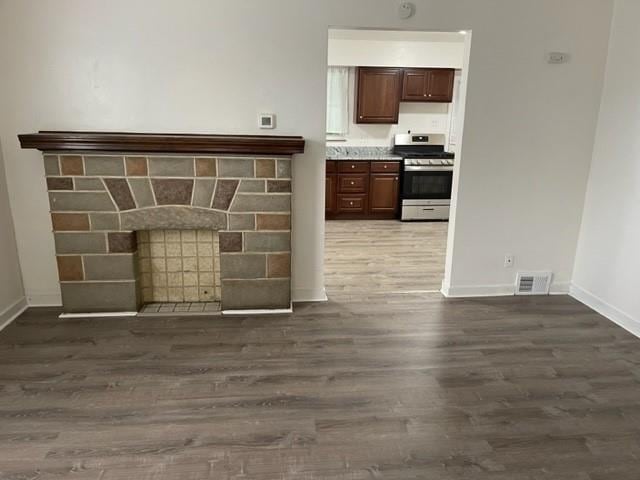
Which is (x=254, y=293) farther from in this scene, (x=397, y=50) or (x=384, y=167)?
(x=397, y=50)

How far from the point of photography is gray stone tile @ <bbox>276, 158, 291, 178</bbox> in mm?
3197

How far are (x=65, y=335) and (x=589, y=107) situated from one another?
4091 millimetres

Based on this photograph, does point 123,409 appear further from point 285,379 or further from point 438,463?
point 438,463

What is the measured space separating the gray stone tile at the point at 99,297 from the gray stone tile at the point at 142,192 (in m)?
0.60

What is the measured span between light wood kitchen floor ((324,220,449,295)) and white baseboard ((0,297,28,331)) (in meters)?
2.30

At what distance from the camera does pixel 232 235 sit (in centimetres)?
329

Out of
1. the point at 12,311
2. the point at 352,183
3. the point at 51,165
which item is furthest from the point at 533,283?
the point at 12,311

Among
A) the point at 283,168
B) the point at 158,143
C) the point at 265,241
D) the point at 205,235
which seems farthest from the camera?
the point at 205,235

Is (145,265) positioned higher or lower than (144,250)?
lower

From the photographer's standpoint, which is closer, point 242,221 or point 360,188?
point 242,221

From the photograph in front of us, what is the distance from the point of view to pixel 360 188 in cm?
675

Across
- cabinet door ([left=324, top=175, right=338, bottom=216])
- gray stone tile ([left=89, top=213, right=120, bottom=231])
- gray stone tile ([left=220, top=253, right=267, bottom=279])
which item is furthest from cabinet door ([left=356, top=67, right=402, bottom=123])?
gray stone tile ([left=89, top=213, right=120, bottom=231])

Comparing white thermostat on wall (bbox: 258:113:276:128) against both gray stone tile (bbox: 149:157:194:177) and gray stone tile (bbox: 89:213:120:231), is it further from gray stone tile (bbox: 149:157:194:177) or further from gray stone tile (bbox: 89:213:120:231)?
gray stone tile (bbox: 89:213:120:231)

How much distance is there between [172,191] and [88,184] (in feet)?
1.83
